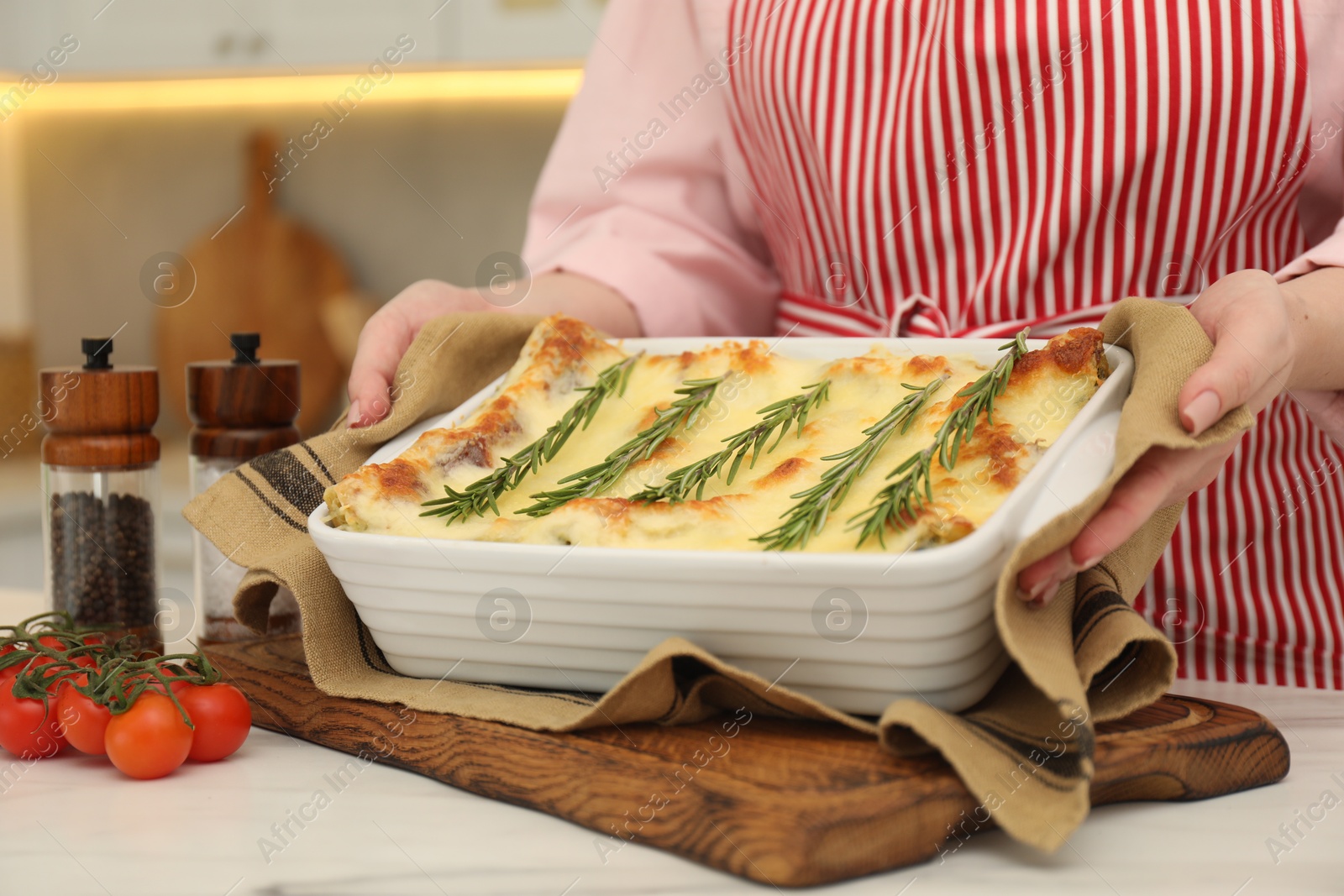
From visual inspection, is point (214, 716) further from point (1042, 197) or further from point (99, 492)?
point (1042, 197)

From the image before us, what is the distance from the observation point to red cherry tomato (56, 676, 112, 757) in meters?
0.71

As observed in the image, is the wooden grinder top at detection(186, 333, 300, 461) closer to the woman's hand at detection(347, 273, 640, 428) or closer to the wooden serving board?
the woman's hand at detection(347, 273, 640, 428)

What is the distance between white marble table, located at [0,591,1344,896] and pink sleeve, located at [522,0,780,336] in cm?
65

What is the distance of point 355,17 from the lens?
8.57ft

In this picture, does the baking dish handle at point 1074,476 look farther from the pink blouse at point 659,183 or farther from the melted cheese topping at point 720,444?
the pink blouse at point 659,183

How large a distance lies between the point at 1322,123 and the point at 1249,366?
0.42 m

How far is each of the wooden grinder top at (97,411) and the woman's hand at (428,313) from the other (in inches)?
6.1

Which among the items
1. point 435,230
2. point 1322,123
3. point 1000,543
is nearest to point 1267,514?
point 1322,123

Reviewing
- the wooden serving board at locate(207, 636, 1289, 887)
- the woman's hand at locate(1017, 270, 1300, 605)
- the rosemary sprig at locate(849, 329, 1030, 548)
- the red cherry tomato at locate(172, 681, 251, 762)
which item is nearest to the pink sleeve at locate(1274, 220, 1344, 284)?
the woman's hand at locate(1017, 270, 1300, 605)

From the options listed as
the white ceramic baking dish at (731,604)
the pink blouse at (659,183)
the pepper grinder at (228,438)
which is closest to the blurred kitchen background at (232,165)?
the pink blouse at (659,183)

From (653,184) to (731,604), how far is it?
752 millimetres

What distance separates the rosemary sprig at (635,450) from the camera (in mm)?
745

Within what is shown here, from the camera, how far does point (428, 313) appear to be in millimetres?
1009

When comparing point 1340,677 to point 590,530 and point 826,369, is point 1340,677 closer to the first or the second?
point 826,369
